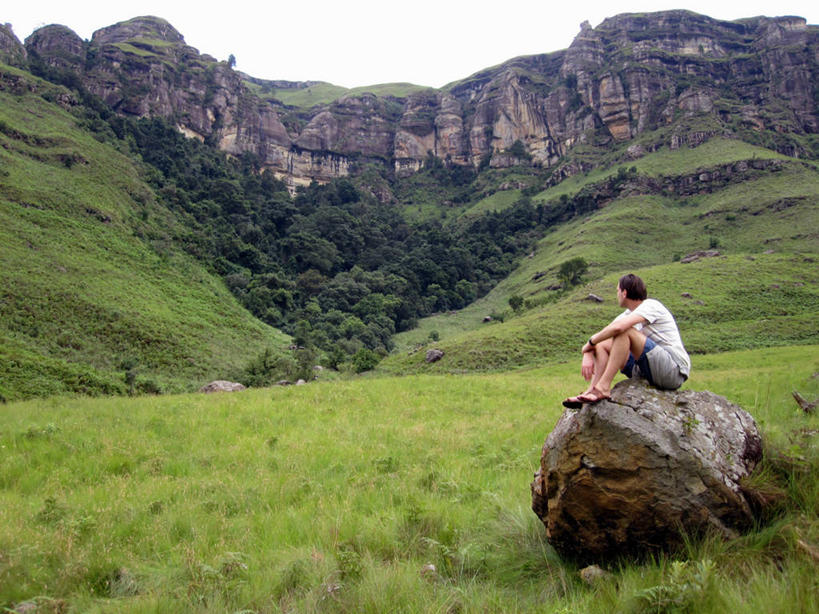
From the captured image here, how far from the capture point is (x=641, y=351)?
4246 millimetres

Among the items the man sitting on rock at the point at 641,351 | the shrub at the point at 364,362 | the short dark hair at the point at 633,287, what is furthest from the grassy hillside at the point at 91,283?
the short dark hair at the point at 633,287

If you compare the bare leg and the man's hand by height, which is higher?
the bare leg

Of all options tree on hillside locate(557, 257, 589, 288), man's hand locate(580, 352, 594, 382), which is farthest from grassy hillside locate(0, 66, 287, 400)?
tree on hillside locate(557, 257, 589, 288)

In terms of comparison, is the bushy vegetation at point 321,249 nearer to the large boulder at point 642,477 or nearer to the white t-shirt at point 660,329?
the white t-shirt at point 660,329

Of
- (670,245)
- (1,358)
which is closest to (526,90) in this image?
(670,245)

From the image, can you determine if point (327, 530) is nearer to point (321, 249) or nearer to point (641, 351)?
point (641, 351)

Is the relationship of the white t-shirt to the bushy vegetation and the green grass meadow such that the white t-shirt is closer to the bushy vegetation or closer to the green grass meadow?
the green grass meadow

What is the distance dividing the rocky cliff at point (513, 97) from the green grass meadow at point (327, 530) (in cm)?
12407

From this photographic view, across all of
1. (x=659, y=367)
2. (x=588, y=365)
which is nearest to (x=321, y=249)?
(x=588, y=365)

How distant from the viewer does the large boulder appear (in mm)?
3428

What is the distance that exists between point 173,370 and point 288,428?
87.8ft

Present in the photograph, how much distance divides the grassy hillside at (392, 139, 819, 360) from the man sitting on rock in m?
34.4

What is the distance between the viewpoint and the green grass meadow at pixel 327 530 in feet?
10.1

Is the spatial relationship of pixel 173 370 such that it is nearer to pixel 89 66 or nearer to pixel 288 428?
pixel 288 428
